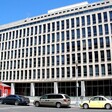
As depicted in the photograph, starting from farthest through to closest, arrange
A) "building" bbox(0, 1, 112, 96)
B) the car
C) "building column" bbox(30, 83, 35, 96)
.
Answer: "building column" bbox(30, 83, 35, 96)
"building" bbox(0, 1, 112, 96)
the car

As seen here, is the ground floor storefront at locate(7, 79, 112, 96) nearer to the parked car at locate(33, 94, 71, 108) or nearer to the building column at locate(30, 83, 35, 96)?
the building column at locate(30, 83, 35, 96)

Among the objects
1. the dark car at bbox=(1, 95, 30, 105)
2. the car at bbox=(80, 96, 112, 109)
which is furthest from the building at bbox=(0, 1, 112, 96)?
the car at bbox=(80, 96, 112, 109)

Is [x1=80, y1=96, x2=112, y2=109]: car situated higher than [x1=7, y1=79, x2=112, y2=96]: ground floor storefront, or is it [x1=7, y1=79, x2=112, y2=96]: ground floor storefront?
[x1=7, y1=79, x2=112, y2=96]: ground floor storefront

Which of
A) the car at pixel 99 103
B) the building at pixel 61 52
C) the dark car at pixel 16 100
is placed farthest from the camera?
the building at pixel 61 52

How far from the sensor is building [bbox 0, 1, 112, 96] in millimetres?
60062

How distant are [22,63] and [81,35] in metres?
20.9

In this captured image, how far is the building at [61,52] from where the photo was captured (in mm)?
60062

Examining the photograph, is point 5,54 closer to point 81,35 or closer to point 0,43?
point 0,43

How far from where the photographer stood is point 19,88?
73.3 metres

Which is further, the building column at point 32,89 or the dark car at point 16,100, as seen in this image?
the building column at point 32,89

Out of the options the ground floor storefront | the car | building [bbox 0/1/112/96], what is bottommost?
the car

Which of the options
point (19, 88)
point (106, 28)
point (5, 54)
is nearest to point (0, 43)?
point (5, 54)

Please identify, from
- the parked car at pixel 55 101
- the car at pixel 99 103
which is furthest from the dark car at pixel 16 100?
the car at pixel 99 103

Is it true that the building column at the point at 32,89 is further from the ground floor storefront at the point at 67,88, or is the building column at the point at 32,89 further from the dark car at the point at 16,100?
the dark car at the point at 16,100
